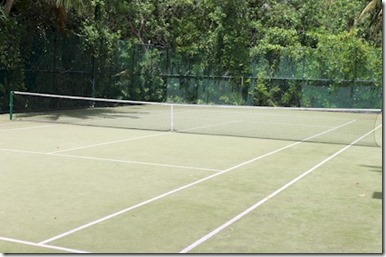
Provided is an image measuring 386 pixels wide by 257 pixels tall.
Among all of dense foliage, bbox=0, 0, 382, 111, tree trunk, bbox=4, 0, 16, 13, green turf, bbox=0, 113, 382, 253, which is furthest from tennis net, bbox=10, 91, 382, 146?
tree trunk, bbox=4, 0, 16, 13

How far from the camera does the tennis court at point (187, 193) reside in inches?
205

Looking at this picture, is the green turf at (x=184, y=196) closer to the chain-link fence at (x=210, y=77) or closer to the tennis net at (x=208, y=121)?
the tennis net at (x=208, y=121)

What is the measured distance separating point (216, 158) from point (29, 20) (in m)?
13.2

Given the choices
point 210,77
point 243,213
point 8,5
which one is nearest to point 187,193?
point 243,213

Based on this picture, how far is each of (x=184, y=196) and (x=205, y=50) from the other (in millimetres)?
21423

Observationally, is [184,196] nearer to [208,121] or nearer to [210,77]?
[208,121]

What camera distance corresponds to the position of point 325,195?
24.2ft

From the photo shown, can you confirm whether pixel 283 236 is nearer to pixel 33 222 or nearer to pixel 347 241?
pixel 347 241

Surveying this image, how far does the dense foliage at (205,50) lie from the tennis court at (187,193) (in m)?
8.18

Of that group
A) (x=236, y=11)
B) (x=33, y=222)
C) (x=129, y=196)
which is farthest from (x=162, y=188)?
(x=236, y=11)

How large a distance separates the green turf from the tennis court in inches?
0.6

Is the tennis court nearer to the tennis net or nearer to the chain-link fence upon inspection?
the tennis net

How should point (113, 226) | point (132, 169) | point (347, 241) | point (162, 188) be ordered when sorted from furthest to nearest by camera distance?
point (132, 169) → point (162, 188) → point (113, 226) → point (347, 241)

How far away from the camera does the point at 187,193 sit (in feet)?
24.0
